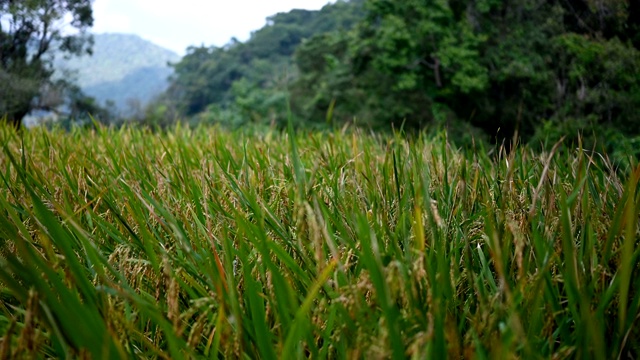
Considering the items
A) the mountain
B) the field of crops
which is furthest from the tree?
the mountain

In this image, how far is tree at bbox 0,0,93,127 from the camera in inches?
738

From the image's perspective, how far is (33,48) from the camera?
23312 millimetres

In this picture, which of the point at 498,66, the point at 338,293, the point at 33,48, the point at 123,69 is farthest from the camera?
the point at 123,69

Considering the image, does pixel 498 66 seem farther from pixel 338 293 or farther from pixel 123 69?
pixel 123 69

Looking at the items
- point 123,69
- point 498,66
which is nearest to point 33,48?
point 498,66

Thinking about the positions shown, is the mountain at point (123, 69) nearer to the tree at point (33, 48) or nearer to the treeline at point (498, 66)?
the tree at point (33, 48)

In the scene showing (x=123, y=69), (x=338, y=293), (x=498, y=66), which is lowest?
(x=338, y=293)

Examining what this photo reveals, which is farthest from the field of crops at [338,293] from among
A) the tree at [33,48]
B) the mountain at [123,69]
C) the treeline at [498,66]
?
the mountain at [123,69]

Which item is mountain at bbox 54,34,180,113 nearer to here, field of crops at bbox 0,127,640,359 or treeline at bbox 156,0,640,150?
treeline at bbox 156,0,640,150

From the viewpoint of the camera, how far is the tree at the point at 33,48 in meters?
18.7

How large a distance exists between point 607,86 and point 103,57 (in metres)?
127

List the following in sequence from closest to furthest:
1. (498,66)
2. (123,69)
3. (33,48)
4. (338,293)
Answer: (338,293) < (498,66) < (33,48) < (123,69)

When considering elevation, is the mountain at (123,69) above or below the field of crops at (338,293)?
above

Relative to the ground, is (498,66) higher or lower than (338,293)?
higher
